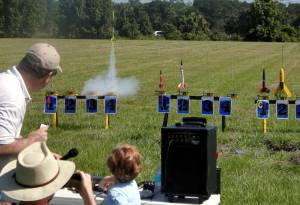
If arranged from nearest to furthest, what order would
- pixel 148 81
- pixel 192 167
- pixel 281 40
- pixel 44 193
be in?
1. pixel 44 193
2. pixel 192 167
3. pixel 148 81
4. pixel 281 40

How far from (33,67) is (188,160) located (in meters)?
1.56

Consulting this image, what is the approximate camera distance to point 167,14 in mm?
121250

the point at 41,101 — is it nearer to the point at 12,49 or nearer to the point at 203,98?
the point at 203,98

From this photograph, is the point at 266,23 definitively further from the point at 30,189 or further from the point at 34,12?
the point at 30,189

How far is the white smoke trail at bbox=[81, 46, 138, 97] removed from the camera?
693 inches

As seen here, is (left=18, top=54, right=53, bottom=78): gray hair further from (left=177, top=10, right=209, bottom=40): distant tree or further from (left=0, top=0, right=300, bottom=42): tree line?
(left=177, top=10, right=209, bottom=40): distant tree

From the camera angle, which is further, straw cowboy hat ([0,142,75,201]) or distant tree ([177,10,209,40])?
distant tree ([177,10,209,40])

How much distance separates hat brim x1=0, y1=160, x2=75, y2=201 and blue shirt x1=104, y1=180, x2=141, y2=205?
18.9 inches

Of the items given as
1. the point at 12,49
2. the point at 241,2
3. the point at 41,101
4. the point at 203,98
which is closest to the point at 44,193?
the point at 203,98

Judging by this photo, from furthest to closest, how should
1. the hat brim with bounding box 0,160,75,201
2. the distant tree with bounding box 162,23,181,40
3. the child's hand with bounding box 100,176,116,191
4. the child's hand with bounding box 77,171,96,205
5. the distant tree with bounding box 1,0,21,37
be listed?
the distant tree with bounding box 162,23,181,40 < the distant tree with bounding box 1,0,21,37 < the child's hand with bounding box 100,176,116,191 < the child's hand with bounding box 77,171,96,205 < the hat brim with bounding box 0,160,75,201

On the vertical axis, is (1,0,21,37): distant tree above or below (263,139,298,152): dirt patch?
above

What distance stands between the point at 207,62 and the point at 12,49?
13.8m

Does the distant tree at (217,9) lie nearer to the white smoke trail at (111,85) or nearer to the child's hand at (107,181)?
the white smoke trail at (111,85)

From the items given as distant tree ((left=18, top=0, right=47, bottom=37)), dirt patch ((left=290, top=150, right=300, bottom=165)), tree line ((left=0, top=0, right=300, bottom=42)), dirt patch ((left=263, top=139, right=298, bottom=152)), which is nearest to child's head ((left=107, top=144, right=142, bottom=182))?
dirt patch ((left=290, top=150, right=300, bottom=165))
